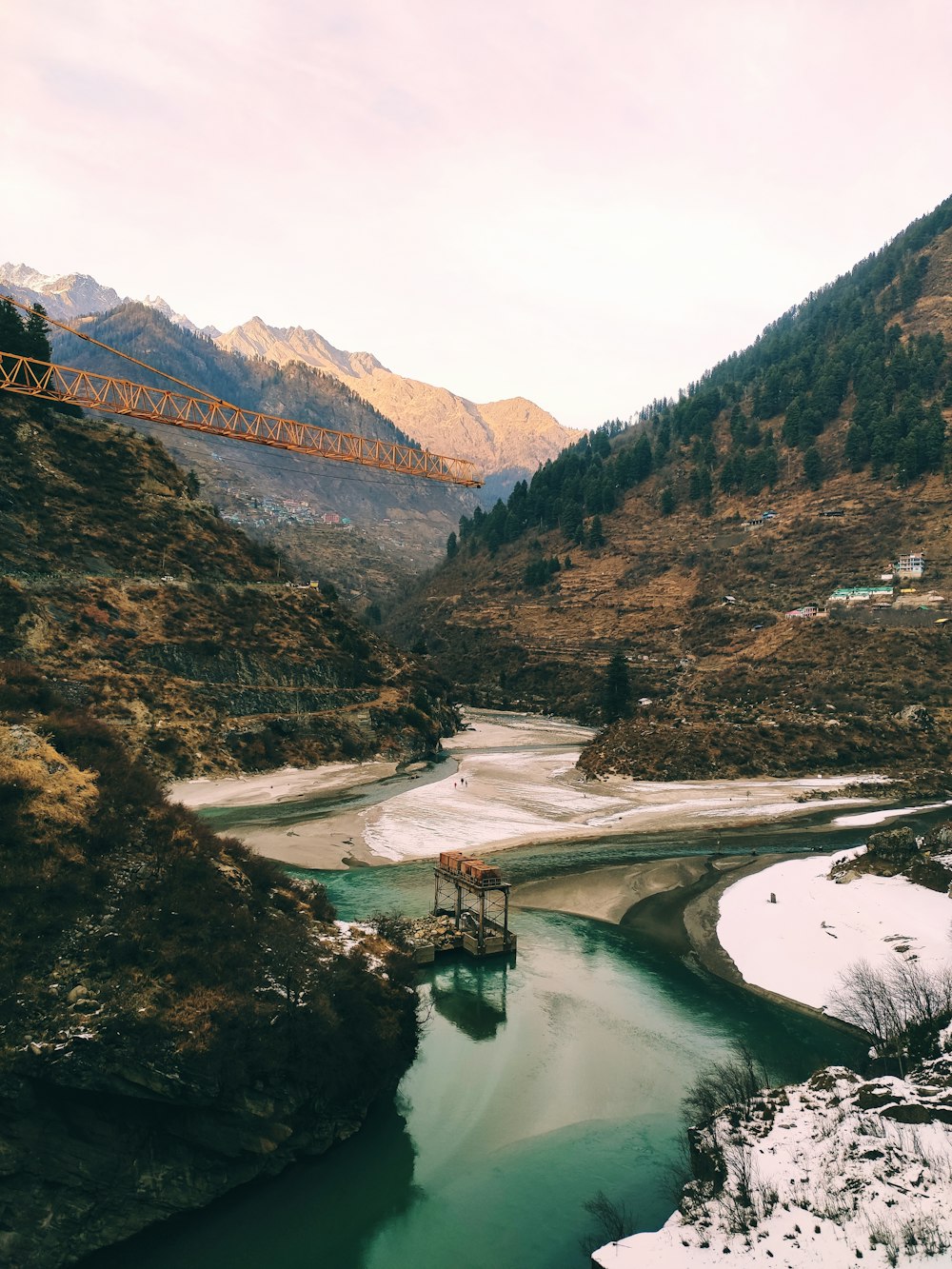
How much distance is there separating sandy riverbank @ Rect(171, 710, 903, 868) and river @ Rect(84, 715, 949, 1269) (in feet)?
50.4

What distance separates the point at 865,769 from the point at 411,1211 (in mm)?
76188

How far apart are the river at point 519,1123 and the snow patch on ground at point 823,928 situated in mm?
3247

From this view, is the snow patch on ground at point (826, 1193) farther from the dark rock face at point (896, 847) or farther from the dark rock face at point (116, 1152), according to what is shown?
the dark rock face at point (896, 847)

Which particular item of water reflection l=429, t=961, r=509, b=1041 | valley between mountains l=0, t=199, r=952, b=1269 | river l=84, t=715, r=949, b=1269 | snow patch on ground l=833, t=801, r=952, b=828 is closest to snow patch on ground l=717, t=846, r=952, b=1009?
valley between mountains l=0, t=199, r=952, b=1269

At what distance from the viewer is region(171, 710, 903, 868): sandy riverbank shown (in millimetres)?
61156

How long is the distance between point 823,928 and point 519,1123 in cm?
2297

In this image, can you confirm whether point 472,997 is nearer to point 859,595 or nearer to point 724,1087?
point 724,1087

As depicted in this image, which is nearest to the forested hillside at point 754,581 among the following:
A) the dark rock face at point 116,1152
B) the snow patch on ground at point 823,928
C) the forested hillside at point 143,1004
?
the snow patch on ground at point 823,928

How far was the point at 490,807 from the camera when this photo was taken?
72.9 m

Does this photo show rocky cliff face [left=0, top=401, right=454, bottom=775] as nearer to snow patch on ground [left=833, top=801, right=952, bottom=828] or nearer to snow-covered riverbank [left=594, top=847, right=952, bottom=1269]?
snow patch on ground [left=833, top=801, right=952, bottom=828]

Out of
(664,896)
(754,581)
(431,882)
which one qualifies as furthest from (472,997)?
(754,581)

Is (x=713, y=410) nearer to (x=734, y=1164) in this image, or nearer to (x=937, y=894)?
(x=937, y=894)

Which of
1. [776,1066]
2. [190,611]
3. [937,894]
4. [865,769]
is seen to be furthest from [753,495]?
[776,1066]

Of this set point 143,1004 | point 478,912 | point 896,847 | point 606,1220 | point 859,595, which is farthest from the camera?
point 859,595
